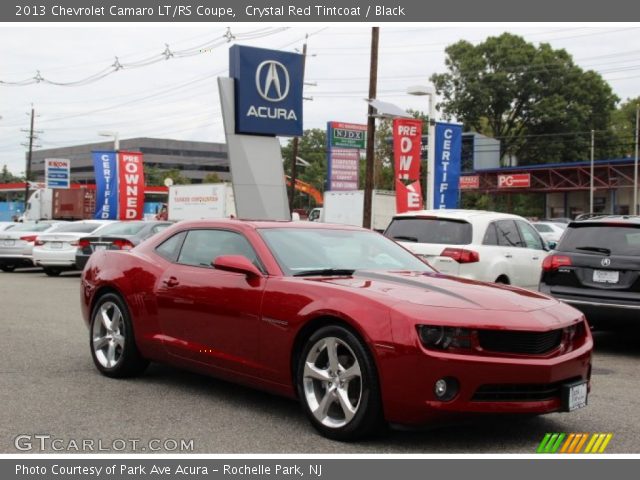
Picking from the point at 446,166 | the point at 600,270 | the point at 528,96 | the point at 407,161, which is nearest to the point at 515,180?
the point at 528,96

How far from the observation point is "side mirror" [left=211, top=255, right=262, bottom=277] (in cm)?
577

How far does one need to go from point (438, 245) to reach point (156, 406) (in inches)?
243

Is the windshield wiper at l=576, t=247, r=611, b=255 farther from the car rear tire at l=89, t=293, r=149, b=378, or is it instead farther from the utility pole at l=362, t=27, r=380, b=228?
the utility pole at l=362, t=27, r=380, b=228

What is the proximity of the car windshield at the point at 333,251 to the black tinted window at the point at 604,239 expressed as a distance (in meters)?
3.28

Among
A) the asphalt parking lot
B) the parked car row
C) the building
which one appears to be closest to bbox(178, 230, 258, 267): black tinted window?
the asphalt parking lot

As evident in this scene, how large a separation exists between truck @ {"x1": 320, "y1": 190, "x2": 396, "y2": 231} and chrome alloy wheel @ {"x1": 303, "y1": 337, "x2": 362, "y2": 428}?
2715cm

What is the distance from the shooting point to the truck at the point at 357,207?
33.3 m

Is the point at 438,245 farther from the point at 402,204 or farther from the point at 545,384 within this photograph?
the point at 402,204

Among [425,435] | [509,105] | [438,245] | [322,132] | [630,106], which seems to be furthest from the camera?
[322,132]

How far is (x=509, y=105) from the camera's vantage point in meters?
66.8

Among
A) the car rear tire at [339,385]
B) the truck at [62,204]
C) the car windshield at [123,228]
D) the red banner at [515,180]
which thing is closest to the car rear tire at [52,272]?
the car windshield at [123,228]

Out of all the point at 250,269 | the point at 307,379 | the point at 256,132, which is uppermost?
the point at 256,132
